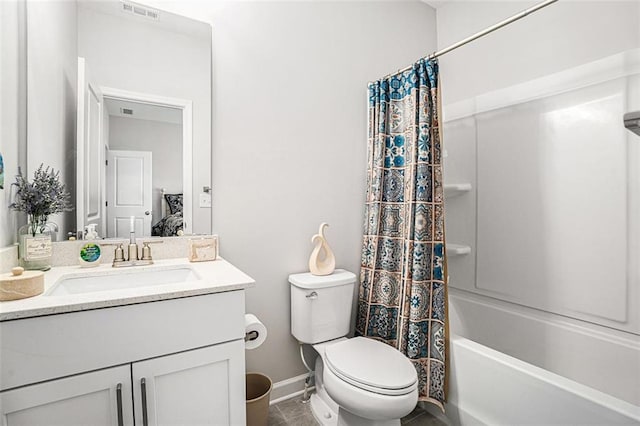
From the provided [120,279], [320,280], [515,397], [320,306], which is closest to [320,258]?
[320,280]

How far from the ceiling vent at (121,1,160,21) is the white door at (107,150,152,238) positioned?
65 centimetres

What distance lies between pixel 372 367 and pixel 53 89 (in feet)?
5.89

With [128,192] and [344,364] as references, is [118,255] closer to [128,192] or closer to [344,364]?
[128,192]

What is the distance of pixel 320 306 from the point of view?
5.80 feet

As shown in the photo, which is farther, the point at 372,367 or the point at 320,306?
the point at 320,306

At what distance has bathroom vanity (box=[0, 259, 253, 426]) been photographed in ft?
2.87

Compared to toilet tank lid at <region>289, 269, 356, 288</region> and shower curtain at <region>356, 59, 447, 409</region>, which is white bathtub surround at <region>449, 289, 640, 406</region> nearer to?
shower curtain at <region>356, 59, 447, 409</region>

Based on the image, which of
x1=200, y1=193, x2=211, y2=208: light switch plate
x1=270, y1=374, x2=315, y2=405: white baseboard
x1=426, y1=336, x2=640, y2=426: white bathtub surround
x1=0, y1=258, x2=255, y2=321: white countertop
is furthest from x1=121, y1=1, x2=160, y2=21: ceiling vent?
x1=426, y1=336, x2=640, y2=426: white bathtub surround

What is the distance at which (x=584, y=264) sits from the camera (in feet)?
5.69

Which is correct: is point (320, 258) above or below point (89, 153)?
below

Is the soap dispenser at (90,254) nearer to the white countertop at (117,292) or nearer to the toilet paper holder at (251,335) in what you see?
the white countertop at (117,292)

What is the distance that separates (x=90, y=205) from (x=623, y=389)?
2689 millimetres

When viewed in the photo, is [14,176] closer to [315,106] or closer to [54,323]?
[54,323]

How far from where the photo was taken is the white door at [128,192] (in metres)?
1.47
